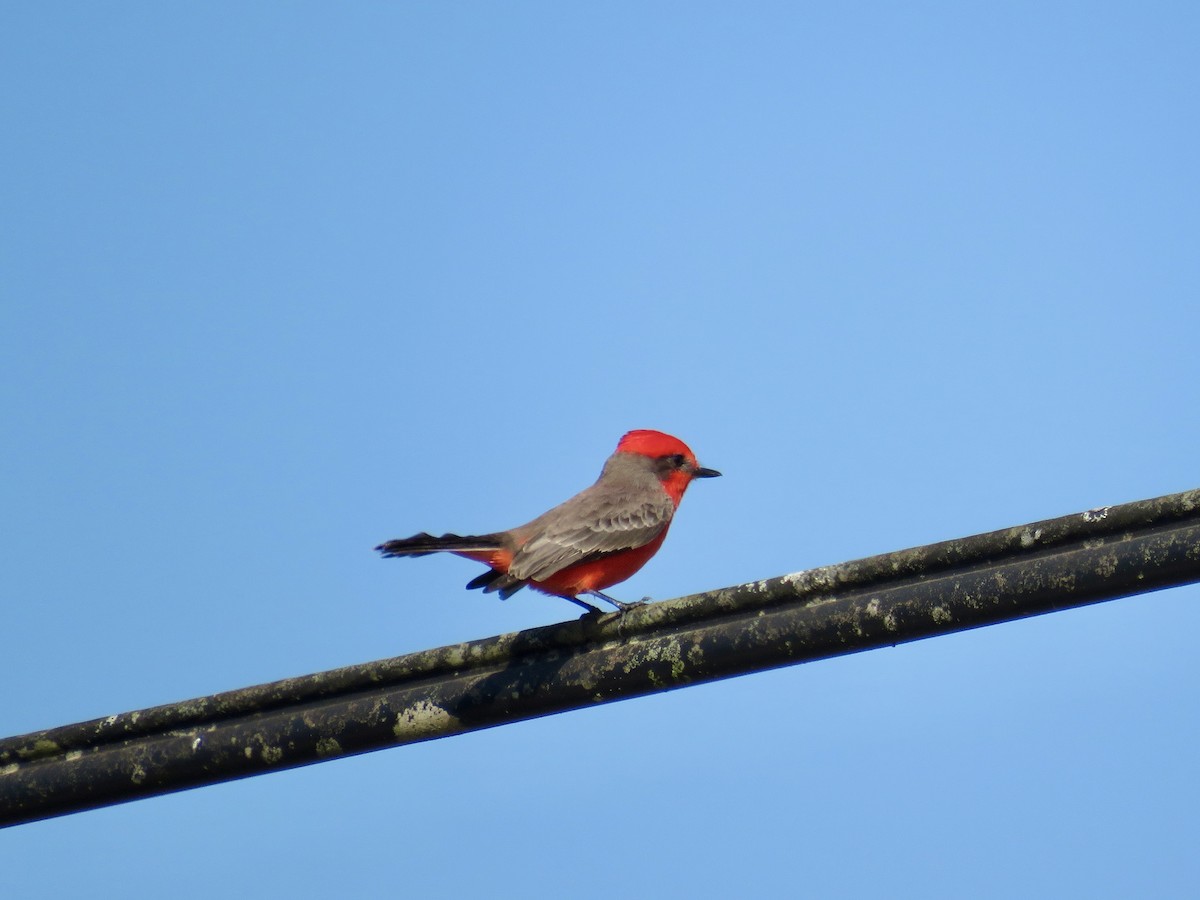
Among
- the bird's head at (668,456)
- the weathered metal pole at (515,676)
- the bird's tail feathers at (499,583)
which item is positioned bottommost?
the weathered metal pole at (515,676)

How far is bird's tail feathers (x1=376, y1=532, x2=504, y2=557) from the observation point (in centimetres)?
631

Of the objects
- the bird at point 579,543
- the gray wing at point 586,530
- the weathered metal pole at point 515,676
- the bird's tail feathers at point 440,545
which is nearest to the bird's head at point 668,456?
the bird at point 579,543

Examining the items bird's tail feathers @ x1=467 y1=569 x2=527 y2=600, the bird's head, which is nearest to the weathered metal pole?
bird's tail feathers @ x1=467 y1=569 x2=527 y2=600

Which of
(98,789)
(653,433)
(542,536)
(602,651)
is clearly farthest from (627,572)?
(98,789)

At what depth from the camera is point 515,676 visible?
4.46m

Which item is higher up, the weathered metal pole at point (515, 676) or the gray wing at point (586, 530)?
the gray wing at point (586, 530)

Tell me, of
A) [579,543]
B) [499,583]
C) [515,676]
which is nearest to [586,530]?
[579,543]

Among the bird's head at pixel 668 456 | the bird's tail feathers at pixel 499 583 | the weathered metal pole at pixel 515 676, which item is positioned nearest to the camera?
the weathered metal pole at pixel 515 676

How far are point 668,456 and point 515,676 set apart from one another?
3.92 metres

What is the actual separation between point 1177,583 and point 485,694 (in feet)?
6.76

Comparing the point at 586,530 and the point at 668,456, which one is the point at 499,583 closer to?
the point at 586,530

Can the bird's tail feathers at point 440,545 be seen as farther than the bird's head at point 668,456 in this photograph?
No

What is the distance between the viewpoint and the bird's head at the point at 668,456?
8203 millimetres

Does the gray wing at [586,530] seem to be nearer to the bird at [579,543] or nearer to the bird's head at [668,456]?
the bird at [579,543]
